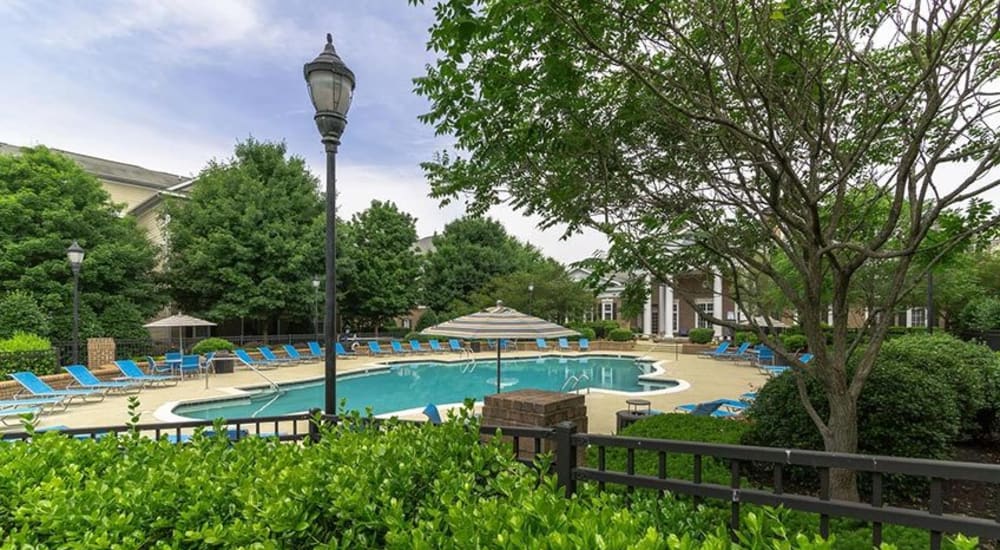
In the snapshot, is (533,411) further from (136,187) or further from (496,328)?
(136,187)

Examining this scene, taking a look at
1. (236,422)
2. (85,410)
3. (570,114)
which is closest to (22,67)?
(85,410)

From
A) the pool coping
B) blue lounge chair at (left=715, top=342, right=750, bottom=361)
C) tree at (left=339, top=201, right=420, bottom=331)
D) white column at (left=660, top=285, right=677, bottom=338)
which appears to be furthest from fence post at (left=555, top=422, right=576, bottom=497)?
white column at (left=660, top=285, right=677, bottom=338)

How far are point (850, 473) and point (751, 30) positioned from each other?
13.0ft

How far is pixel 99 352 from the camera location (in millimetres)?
15336

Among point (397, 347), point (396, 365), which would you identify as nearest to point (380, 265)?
point (397, 347)

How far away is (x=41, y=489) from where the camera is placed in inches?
90.2

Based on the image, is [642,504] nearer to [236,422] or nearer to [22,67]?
[236,422]

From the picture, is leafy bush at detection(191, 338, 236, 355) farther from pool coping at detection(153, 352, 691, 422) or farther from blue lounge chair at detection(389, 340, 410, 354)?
blue lounge chair at detection(389, 340, 410, 354)

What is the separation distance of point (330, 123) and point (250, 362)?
53.3 feet

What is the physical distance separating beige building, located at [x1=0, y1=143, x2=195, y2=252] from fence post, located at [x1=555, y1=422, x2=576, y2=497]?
27831 millimetres

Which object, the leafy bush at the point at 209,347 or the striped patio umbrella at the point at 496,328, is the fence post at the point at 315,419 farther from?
the leafy bush at the point at 209,347

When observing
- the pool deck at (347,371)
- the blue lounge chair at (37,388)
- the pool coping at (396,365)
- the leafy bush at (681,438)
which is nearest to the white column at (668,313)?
the pool coping at (396,365)

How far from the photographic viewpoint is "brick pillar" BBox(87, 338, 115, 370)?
1519 cm

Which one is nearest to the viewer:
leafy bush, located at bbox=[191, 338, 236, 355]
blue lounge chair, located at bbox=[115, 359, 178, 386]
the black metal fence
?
the black metal fence
